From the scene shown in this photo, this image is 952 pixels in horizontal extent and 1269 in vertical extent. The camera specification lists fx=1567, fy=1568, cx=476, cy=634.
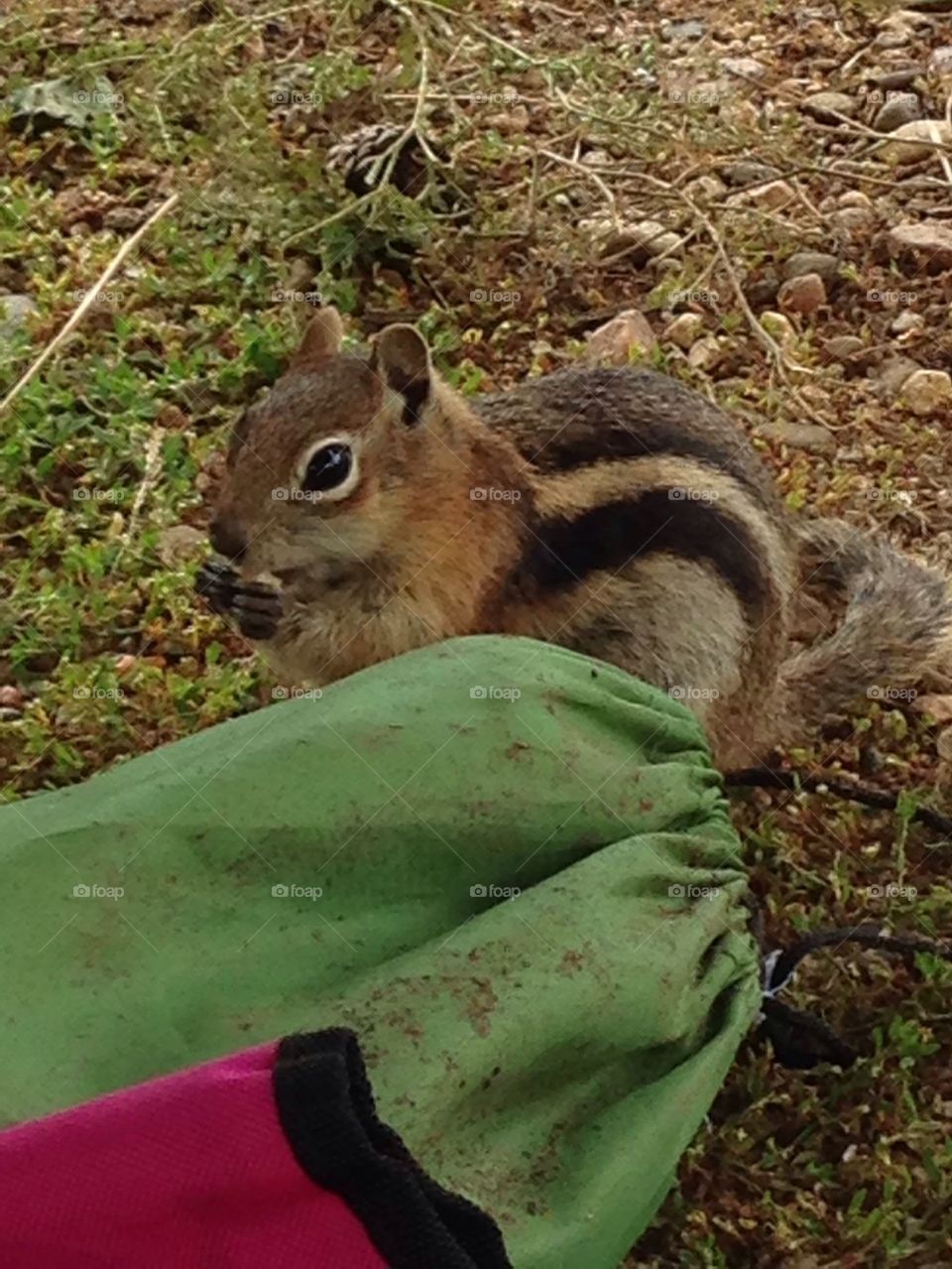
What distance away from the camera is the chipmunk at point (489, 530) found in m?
2.14

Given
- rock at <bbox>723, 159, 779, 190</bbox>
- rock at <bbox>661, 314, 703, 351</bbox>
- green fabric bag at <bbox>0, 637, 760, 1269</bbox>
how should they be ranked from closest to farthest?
1. green fabric bag at <bbox>0, 637, 760, 1269</bbox>
2. rock at <bbox>661, 314, 703, 351</bbox>
3. rock at <bbox>723, 159, 779, 190</bbox>

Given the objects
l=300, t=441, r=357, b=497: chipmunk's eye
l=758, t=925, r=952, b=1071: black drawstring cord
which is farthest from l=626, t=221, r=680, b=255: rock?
l=758, t=925, r=952, b=1071: black drawstring cord

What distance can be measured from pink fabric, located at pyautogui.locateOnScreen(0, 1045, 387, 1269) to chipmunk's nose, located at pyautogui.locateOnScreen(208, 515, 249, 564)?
3.38ft

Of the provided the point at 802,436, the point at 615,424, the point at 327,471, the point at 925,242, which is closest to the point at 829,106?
the point at 925,242

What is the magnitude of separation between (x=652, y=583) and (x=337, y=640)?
46 centimetres

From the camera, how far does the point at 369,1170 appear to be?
46.4 inches

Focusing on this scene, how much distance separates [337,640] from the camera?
7.37 ft

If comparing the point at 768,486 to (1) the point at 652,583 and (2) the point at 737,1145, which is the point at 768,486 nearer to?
(1) the point at 652,583

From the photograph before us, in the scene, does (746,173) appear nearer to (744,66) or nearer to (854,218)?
(854,218)

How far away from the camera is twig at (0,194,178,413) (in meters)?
3.07

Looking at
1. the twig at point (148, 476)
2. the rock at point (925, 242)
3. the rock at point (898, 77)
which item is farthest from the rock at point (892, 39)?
the twig at point (148, 476)

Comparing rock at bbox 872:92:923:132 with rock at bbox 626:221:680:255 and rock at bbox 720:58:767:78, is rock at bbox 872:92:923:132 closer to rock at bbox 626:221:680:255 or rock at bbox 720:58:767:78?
rock at bbox 720:58:767:78

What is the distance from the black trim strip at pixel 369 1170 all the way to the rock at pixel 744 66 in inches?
131

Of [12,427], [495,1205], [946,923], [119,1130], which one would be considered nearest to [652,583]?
[946,923]
